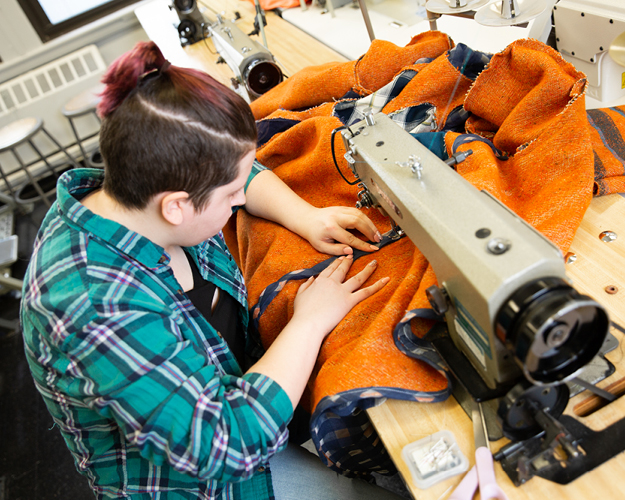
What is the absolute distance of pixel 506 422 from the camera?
667 mm

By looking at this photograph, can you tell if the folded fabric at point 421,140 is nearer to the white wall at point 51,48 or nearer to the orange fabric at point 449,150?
the orange fabric at point 449,150

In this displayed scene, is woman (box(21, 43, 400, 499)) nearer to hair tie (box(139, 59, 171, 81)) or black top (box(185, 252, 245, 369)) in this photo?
hair tie (box(139, 59, 171, 81))

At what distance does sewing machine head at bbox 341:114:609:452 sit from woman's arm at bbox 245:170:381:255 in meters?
0.26

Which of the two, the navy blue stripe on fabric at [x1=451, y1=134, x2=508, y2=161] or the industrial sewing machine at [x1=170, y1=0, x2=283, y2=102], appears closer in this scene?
the navy blue stripe on fabric at [x1=451, y1=134, x2=508, y2=161]

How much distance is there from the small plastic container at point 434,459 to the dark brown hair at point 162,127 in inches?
22.3

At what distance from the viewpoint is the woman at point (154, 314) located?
0.78 m

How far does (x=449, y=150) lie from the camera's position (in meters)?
1.09

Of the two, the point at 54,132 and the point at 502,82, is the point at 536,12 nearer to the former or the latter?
the point at 502,82

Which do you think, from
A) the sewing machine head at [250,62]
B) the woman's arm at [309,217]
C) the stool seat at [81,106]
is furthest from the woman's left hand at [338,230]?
the stool seat at [81,106]

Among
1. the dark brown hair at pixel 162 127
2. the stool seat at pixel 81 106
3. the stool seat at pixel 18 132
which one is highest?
the dark brown hair at pixel 162 127

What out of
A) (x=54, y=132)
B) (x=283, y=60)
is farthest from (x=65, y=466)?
(x=54, y=132)

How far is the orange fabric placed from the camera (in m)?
0.86

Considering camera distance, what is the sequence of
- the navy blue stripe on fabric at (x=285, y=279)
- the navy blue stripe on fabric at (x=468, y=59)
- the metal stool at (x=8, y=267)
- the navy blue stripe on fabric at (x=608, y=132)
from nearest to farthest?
the navy blue stripe on fabric at (x=608, y=132) → the navy blue stripe on fabric at (x=285, y=279) → the navy blue stripe on fabric at (x=468, y=59) → the metal stool at (x=8, y=267)

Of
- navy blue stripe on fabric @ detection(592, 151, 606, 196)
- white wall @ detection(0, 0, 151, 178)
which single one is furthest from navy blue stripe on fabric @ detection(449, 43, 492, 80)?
white wall @ detection(0, 0, 151, 178)
